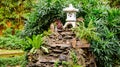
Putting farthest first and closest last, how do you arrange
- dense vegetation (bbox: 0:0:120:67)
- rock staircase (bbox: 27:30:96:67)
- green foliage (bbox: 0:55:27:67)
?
green foliage (bbox: 0:55:27:67) < dense vegetation (bbox: 0:0:120:67) < rock staircase (bbox: 27:30:96:67)

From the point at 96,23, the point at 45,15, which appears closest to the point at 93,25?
the point at 96,23

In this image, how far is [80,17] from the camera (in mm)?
10102

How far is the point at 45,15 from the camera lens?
10.7 meters

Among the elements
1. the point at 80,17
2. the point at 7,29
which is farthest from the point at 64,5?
the point at 7,29

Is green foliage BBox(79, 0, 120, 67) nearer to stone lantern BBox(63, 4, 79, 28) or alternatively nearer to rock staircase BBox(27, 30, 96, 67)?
rock staircase BBox(27, 30, 96, 67)

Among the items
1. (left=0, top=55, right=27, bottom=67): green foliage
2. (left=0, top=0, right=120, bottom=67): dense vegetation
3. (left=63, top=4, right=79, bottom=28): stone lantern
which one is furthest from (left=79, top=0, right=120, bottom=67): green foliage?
(left=0, top=55, right=27, bottom=67): green foliage

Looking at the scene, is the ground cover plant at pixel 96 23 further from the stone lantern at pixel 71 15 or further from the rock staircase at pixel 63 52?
the stone lantern at pixel 71 15

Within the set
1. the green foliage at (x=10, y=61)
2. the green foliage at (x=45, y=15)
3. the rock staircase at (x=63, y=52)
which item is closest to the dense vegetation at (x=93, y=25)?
the green foliage at (x=45, y=15)

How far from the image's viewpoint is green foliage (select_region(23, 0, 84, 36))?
10469 millimetres

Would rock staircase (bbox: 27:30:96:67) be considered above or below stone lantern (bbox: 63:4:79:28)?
below

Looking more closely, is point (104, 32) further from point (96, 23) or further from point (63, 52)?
point (63, 52)

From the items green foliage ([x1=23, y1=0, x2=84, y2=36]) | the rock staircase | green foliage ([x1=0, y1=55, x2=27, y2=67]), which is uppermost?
green foliage ([x1=23, y1=0, x2=84, y2=36])

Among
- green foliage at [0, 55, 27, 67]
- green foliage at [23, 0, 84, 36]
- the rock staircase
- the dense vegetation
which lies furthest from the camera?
green foliage at [0, 55, 27, 67]

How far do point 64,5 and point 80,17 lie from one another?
0.78 metres
